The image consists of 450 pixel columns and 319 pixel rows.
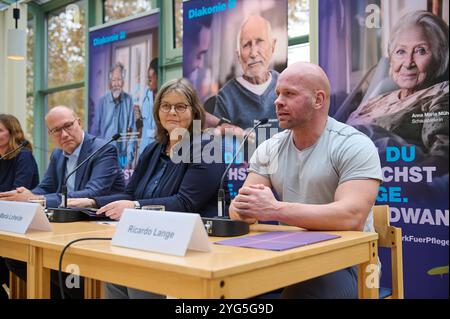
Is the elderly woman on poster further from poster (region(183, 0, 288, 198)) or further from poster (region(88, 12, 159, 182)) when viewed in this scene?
poster (region(88, 12, 159, 182))

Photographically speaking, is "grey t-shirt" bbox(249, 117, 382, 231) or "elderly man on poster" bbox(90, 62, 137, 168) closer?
"grey t-shirt" bbox(249, 117, 382, 231)

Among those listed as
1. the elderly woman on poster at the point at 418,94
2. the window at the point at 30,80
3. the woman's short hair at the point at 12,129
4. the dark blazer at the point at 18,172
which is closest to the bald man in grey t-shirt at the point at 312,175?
the elderly woman on poster at the point at 418,94

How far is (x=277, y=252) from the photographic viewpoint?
109 cm

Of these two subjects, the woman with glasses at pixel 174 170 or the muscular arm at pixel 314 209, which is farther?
the woman with glasses at pixel 174 170

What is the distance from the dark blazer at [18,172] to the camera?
3.18 meters

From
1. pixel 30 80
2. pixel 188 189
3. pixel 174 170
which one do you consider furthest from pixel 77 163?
pixel 30 80

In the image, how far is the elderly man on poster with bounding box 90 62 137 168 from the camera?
4.12 meters

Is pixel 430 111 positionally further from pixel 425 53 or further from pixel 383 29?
pixel 383 29

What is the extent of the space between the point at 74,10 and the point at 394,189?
13.6 ft

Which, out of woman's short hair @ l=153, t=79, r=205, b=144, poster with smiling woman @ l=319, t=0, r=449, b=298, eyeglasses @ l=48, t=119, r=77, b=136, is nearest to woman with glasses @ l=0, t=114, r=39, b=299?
eyeglasses @ l=48, t=119, r=77, b=136

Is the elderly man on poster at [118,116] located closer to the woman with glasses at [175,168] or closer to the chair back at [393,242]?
the woman with glasses at [175,168]

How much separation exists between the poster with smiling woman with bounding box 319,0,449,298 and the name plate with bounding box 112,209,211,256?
159 centimetres

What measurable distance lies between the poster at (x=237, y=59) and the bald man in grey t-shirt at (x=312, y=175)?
1.22 m

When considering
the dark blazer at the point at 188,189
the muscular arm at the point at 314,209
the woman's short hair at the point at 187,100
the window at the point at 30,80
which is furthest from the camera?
the window at the point at 30,80
